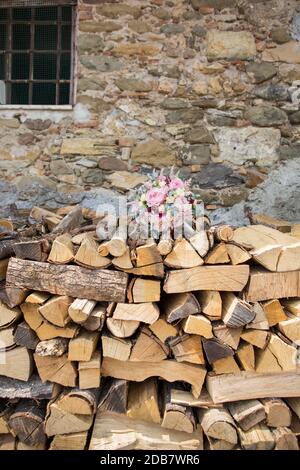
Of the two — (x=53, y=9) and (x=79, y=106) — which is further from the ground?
(x=53, y=9)

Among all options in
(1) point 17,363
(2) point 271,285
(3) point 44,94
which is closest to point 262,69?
(3) point 44,94

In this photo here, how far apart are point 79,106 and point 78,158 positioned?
1.60 ft

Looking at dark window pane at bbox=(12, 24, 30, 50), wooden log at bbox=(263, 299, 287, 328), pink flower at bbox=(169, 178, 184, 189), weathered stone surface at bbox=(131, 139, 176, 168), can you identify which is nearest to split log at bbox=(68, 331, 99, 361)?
wooden log at bbox=(263, 299, 287, 328)

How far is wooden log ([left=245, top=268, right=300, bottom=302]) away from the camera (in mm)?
1968

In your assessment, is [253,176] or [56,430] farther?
[253,176]

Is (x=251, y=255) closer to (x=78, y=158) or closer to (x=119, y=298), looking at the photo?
(x=119, y=298)

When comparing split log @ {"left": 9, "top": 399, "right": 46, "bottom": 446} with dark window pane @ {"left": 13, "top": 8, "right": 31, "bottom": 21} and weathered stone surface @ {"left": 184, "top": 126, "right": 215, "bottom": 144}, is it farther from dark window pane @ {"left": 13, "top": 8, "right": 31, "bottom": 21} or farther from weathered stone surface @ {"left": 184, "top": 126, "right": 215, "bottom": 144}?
dark window pane @ {"left": 13, "top": 8, "right": 31, "bottom": 21}

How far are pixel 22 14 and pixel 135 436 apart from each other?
3909mm

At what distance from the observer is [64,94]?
391 centimetres

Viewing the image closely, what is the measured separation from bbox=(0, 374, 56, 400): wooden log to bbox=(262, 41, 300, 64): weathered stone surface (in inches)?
131

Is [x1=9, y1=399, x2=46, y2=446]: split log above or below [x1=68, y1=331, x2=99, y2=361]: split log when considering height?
below
